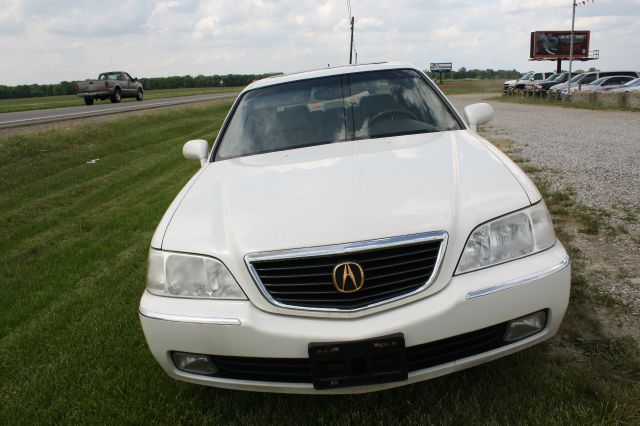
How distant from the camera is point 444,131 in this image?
3.43 metres

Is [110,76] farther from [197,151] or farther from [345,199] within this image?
[345,199]

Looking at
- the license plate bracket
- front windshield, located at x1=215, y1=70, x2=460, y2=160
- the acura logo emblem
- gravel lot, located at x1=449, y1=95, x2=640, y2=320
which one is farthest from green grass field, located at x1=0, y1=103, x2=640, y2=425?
front windshield, located at x1=215, y1=70, x2=460, y2=160

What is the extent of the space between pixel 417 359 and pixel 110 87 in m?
27.9

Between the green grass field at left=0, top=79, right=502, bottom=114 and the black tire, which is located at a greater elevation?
the black tire

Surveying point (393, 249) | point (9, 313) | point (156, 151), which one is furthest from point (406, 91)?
point (156, 151)

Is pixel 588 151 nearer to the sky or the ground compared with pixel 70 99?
nearer to the ground

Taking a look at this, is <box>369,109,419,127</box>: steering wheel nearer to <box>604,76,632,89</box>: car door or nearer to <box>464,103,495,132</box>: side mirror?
<box>464,103,495,132</box>: side mirror

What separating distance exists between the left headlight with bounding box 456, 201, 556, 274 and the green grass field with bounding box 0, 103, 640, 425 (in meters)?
0.66

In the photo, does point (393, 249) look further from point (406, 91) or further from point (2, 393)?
point (2, 393)

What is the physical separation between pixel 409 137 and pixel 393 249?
1.36m

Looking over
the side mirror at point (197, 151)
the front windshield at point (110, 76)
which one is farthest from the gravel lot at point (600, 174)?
the front windshield at point (110, 76)

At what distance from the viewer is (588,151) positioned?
948 centimetres

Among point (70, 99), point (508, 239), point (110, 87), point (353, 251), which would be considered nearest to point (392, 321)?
point (353, 251)

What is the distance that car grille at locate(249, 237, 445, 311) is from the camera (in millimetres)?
2160
